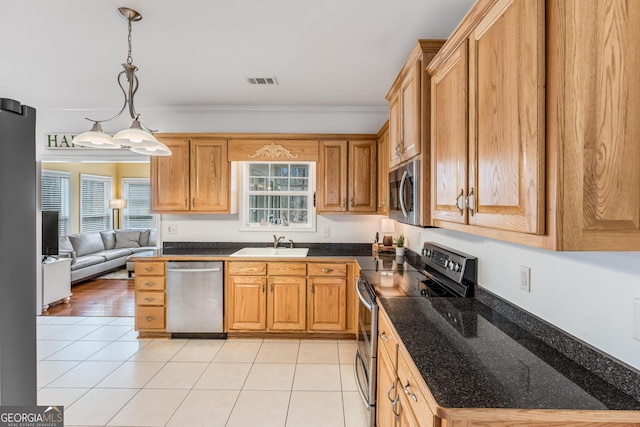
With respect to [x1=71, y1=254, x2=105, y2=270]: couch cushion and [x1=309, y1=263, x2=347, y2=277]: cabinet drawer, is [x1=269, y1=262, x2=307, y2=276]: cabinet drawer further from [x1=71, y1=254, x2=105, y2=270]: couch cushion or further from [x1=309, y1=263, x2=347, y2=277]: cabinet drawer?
[x1=71, y1=254, x2=105, y2=270]: couch cushion

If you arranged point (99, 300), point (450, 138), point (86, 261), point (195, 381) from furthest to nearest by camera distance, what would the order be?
point (86, 261) < point (99, 300) < point (195, 381) < point (450, 138)

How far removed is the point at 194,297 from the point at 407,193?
2487 mm

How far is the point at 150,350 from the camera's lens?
10.6 feet

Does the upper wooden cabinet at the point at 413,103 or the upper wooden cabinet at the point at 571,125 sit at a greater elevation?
the upper wooden cabinet at the point at 413,103

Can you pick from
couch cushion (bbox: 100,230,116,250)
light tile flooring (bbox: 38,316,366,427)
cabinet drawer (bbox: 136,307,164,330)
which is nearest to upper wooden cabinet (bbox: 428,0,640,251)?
light tile flooring (bbox: 38,316,366,427)

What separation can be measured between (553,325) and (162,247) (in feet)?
12.9

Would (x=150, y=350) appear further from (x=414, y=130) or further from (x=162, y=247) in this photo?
(x=414, y=130)

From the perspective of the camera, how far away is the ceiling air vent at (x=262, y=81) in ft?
9.98

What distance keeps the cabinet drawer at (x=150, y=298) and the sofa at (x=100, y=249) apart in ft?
8.86

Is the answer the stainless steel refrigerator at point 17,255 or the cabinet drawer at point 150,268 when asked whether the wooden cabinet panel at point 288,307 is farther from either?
the stainless steel refrigerator at point 17,255

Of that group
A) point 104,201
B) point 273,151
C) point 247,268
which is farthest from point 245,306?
point 104,201

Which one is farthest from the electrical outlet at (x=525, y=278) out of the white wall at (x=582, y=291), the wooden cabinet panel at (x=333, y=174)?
the wooden cabinet panel at (x=333, y=174)

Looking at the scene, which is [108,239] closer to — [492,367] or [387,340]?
[387,340]

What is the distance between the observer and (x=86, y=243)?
619 cm
